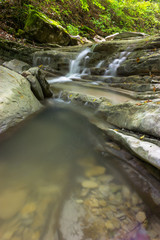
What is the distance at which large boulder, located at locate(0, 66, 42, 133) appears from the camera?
2.88m

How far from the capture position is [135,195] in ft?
5.73

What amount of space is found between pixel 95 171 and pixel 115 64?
6089 mm

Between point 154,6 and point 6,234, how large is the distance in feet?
86.2

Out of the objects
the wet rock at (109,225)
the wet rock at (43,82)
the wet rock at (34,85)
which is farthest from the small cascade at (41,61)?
the wet rock at (109,225)

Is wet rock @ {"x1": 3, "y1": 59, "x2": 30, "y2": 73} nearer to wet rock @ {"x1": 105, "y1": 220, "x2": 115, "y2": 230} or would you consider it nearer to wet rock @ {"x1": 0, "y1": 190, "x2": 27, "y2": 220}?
wet rock @ {"x1": 0, "y1": 190, "x2": 27, "y2": 220}

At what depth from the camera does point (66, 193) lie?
1736mm

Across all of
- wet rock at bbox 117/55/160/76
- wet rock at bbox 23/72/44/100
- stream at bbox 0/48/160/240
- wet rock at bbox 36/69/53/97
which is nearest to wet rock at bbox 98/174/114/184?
stream at bbox 0/48/160/240

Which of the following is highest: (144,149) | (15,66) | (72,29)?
(72,29)

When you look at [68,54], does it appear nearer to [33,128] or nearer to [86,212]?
[33,128]

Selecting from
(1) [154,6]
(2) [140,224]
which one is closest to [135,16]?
(1) [154,6]

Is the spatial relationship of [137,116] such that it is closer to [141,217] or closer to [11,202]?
[141,217]

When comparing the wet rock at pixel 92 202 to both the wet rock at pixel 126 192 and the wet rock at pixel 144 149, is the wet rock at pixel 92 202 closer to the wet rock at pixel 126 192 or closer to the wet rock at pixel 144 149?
the wet rock at pixel 126 192

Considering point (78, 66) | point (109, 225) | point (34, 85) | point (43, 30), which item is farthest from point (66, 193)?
point (43, 30)

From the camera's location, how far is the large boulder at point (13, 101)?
2875 mm
